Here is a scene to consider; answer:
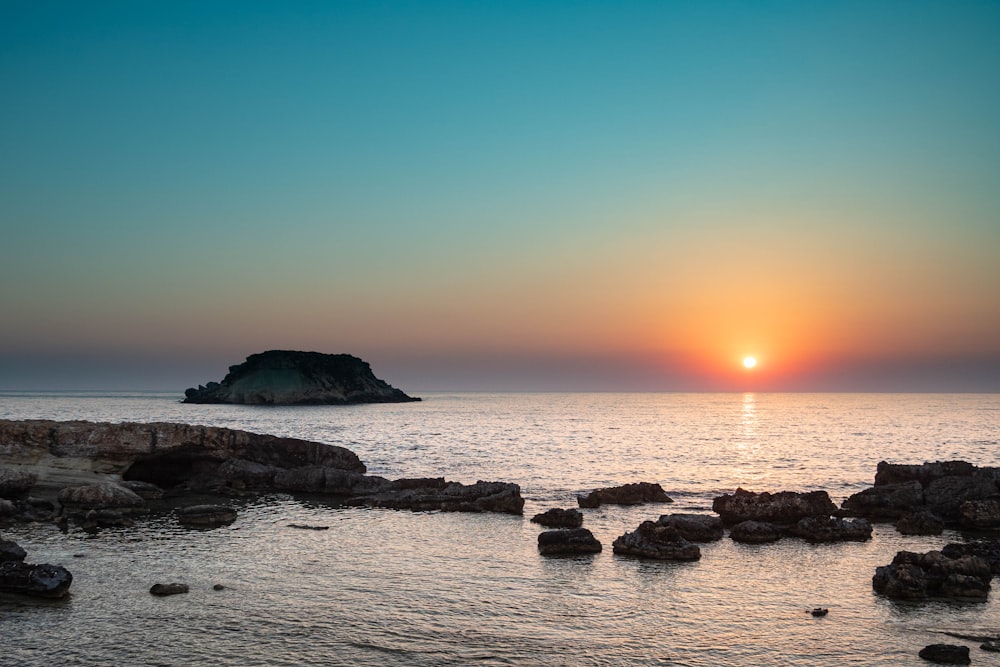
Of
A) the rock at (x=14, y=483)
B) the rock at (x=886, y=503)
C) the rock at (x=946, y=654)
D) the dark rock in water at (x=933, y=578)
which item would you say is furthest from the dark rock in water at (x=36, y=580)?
the rock at (x=886, y=503)

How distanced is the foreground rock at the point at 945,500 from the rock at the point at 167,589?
29.3m

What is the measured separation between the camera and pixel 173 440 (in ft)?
130

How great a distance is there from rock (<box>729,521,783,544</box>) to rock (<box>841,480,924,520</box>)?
8.53 metres

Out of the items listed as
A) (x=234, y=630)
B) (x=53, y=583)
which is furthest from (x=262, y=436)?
(x=234, y=630)

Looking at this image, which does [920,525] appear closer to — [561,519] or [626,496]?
[626,496]

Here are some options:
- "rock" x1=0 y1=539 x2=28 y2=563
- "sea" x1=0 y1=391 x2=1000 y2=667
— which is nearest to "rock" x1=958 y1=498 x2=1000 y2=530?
"sea" x1=0 y1=391 x2=1000 y2=667

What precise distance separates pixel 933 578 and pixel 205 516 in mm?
27260

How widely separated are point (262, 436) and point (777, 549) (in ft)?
109

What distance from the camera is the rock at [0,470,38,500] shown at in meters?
32.5

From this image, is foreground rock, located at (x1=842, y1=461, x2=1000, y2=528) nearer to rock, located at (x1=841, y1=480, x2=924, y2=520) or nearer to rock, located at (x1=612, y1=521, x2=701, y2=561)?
rock, located at (x1=841, y1=480, x2=924, y2=520)

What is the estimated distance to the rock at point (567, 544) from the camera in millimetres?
24141

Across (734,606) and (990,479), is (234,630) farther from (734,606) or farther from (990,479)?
(990,479)

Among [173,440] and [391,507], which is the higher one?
[173,440]

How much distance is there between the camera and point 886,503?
3303cm
